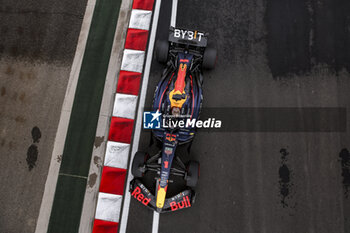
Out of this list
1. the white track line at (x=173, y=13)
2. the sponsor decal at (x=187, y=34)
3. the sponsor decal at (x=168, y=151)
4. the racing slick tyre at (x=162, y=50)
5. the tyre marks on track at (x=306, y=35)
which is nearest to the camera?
the sponsor decal at (x=168, y=151)

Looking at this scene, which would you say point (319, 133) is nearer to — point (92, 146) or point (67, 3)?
point (92, 146)

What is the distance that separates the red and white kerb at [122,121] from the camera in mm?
5035

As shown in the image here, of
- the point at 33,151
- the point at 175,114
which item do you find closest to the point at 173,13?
the point at 175,114

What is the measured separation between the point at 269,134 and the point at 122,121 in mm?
3611

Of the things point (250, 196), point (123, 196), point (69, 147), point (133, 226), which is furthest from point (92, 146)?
point (250, 196)

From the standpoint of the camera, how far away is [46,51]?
5844mm

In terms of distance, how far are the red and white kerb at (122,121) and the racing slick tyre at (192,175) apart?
157 centimetres

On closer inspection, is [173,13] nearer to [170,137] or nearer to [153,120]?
[153,120]

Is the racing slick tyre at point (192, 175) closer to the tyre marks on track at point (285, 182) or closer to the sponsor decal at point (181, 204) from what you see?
the sponsor decal at point (181, 204)

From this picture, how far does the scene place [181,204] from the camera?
4.61m

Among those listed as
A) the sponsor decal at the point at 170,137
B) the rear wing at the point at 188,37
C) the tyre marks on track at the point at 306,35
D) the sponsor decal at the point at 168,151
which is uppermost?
the tyre marks on track at the point at 306,35

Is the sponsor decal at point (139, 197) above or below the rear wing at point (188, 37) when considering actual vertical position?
below

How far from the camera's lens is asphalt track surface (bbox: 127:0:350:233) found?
499 centimetres

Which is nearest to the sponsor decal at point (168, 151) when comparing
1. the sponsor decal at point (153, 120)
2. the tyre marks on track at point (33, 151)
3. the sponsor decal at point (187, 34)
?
the sponsor decal at point (153, 120)
